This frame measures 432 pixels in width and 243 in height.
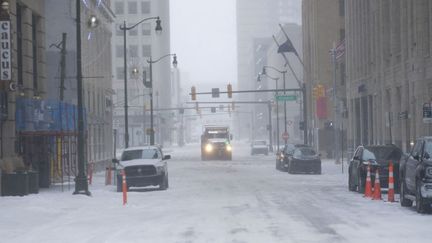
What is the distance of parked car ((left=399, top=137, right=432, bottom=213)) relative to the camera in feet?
68.4

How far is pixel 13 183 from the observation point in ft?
97.0

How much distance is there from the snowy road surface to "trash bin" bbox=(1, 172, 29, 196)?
53cm

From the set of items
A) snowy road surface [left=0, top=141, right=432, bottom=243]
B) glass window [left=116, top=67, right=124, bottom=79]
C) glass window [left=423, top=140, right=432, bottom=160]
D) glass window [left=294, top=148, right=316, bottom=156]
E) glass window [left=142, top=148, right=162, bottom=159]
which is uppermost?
glass window [left=116, top=67, right=124, bottom=79]

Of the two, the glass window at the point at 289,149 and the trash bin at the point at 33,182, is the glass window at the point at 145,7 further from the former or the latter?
the trash bin at the point at 33,182

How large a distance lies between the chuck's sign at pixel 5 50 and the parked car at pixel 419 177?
41.7 feet

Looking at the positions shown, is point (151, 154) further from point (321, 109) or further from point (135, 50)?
point (135, 50)

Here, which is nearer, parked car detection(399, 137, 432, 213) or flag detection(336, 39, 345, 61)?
parked car detection(399, 137, 432, 213)

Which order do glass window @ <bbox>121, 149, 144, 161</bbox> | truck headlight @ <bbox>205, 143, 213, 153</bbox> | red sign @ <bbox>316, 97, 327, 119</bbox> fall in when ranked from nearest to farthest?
glass window @ <bbox>121, 149, 144, 161</bbox>, truck headlight @ <bbox>205, 143, 213, 153</bbox>, red sign @ <bbox>316, 97, 327, 119</bbox>

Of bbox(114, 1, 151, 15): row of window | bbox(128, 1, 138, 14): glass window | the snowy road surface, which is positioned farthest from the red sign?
bbox(128, 1, 138, 14): glass window

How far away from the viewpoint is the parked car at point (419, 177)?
20.8 metres

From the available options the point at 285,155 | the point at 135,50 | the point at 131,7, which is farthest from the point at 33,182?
the point at 131,7

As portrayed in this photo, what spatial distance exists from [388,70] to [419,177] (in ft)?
114

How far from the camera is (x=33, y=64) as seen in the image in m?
37.3

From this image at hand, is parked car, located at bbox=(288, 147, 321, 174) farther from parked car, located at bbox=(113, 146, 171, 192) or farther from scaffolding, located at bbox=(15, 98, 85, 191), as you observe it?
parked car, located at bbox=(113, 146, 171, 192)
